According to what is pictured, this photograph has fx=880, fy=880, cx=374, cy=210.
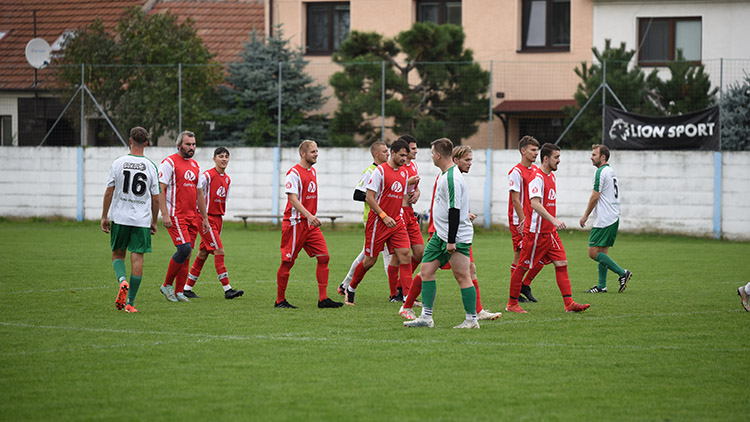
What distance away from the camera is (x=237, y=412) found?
20.0 ft

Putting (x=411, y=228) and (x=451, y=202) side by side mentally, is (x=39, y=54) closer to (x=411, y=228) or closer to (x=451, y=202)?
(x=411, y=228)

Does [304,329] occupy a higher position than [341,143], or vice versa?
[341,143]

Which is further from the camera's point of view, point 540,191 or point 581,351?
point 540,191

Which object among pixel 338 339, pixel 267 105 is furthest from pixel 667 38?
pixel 338 339

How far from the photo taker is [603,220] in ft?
44.7

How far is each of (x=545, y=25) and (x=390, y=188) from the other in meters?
21.0

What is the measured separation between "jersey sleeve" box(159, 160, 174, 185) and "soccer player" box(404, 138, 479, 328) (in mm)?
4138

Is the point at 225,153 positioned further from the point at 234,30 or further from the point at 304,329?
the point at 234,30

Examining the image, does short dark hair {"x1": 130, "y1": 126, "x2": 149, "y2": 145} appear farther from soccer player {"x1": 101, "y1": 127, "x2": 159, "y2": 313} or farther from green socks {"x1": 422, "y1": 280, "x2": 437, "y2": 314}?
green socks {"x1": 422, "y1": 280, "x2": 437, "y2": 314}

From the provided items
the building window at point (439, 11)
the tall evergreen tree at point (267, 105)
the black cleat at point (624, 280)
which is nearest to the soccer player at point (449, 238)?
the black cleat at point (624, 280)

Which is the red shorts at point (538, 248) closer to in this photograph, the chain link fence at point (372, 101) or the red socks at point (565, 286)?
the red socks at point (565, 286)

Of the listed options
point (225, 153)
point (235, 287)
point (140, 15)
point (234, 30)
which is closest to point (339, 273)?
point (235, 287)

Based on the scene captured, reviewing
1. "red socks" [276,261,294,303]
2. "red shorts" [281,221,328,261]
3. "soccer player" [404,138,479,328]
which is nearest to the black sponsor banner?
"red shorts" [281,221,328,261]

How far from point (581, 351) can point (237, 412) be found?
359 cm
